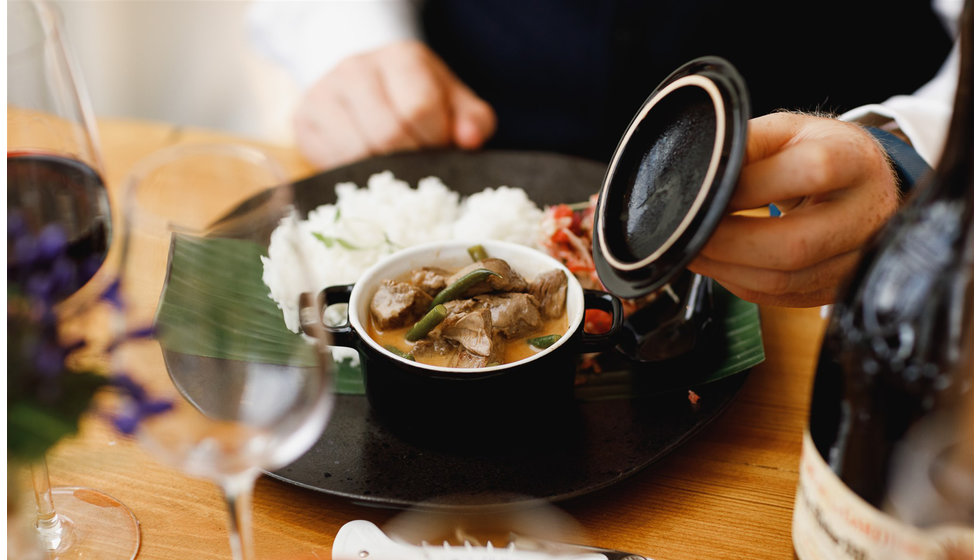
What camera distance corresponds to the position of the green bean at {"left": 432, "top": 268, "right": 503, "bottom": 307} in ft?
3.12

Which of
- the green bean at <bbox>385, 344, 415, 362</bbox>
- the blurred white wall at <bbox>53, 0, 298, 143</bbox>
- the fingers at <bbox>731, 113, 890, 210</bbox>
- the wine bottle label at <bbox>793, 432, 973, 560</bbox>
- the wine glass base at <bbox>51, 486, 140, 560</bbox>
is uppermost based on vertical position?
the fingers at <bbox>731, 113, 890, 210</bbox>

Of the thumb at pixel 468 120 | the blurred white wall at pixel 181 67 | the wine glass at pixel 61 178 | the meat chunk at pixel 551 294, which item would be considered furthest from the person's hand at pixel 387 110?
the blurred white wall at pixel 181 67

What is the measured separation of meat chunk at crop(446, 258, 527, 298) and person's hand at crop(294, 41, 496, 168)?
0.61 meters

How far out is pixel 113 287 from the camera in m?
0.56

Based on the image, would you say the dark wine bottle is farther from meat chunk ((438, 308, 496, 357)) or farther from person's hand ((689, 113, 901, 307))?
meat chunk ((438, 308, 496, 357))

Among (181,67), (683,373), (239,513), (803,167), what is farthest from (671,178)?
(181,67)

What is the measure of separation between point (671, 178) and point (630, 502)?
1.13ft

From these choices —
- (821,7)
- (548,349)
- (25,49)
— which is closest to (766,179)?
(548,349)

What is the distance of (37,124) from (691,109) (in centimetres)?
63

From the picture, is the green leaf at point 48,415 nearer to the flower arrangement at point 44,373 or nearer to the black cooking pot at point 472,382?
the flower arrangement at point 44,373

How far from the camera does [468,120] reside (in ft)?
5.23

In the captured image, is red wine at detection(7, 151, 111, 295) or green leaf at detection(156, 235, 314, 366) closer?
green leaf at detection(156, 235, 314, 366)

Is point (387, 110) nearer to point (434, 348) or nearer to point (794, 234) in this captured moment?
point (434, 348)

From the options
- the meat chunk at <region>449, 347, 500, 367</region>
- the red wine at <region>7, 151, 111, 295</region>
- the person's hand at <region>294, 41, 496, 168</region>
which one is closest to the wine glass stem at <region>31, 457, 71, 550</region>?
the red wine at <region>7, 151, 111, 295</region>
